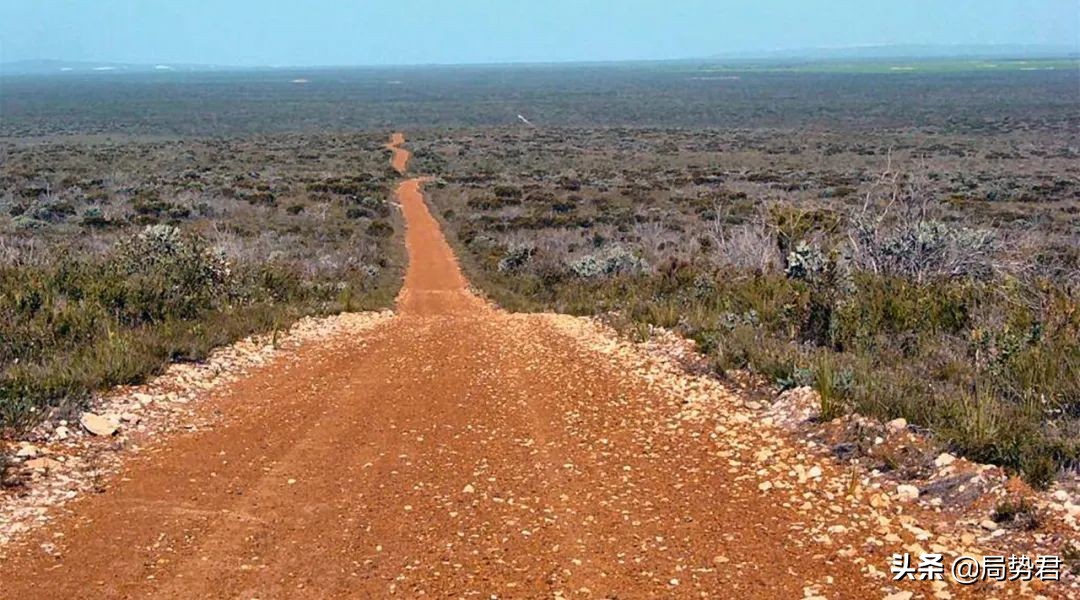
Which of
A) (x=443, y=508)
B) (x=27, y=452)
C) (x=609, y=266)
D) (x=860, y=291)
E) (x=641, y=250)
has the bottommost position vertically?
(x=641, y=250)

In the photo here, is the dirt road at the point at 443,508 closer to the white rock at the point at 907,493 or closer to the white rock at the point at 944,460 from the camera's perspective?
the white rock at the point at 907,493

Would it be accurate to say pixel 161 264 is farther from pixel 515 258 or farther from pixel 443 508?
pixel 515 258

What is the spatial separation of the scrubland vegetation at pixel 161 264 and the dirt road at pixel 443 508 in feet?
4.11

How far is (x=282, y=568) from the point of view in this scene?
4.52m

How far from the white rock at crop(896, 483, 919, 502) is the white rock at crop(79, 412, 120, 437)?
207 inches

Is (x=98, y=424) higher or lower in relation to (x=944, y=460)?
lower

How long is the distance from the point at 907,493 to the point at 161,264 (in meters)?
9.63

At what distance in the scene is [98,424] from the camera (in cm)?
652

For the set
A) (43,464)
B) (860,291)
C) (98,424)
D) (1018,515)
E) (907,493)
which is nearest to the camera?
(1018,515)

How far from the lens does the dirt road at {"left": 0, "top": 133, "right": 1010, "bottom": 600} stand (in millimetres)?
4359

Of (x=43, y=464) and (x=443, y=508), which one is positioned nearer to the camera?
(x=443, y=508)

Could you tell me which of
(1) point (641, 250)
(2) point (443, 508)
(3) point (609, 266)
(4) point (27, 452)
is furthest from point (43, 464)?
(1) point (641, 250)

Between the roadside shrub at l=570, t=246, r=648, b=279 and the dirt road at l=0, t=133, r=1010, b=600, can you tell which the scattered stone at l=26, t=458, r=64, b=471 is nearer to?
the dirt road at l=0, t=133, r=1010, b=600

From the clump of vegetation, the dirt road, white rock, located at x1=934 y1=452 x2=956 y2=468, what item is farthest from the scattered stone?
the clump of vegetation
